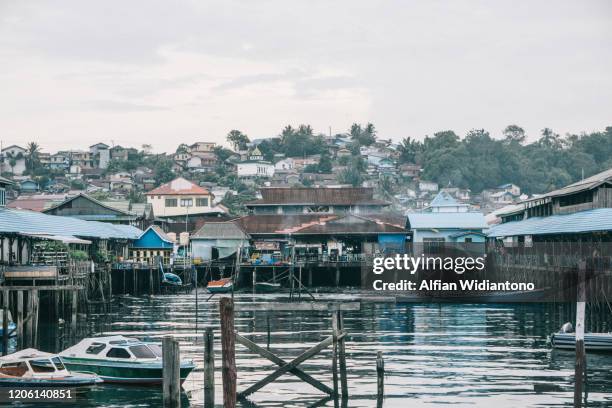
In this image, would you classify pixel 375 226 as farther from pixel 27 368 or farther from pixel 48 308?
pixel 27 368

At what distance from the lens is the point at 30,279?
167 ft

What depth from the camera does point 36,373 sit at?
31.8 m

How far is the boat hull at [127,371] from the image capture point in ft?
113

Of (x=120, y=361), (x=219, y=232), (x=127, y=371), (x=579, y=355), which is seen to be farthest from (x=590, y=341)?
(x=219, y=232)

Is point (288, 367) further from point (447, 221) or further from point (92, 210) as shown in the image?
point (92, 210)

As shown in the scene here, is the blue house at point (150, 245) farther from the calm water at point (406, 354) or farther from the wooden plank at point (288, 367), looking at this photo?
the wooden plank at point (288, 367)

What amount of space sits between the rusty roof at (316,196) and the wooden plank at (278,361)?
309 feet

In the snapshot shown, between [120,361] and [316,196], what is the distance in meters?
94.4

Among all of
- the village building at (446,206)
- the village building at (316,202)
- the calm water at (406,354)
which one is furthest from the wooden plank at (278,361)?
the village building at (316,202)

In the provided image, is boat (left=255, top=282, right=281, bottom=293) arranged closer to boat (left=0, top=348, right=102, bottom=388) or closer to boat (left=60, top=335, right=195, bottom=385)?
boat (left=60, top=335, right=195, bottom=385)

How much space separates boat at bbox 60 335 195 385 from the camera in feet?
113

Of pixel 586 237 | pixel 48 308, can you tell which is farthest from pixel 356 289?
pixel 48 308

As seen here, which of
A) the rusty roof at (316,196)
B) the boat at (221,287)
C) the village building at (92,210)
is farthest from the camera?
the rusty roof at (316,196)

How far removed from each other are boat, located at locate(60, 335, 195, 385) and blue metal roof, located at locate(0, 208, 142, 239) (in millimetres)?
21395
